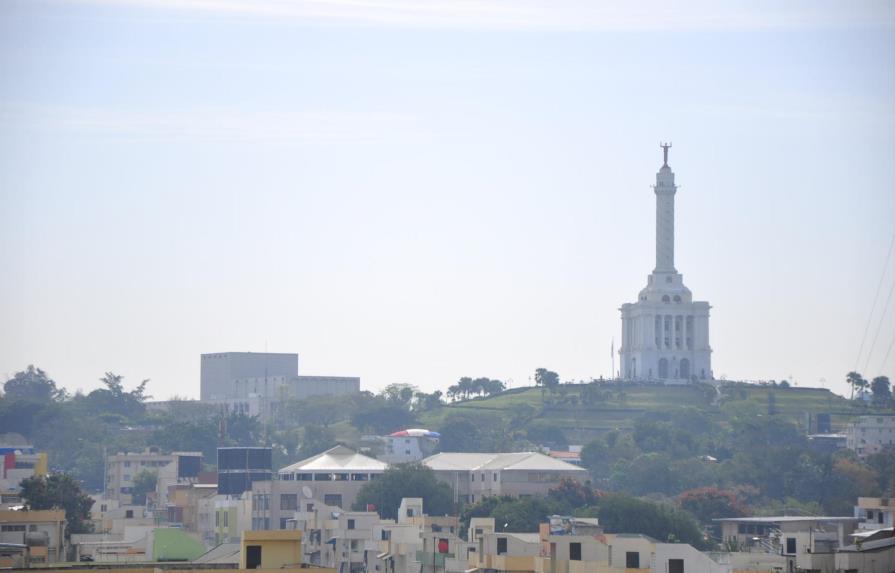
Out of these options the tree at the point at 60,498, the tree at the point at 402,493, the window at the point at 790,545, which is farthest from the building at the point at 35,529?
the tree at the point at 402,493

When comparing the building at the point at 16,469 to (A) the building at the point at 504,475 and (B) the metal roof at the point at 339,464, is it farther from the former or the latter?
(A) the building at the point at 504,475

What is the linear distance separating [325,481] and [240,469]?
6.25 m

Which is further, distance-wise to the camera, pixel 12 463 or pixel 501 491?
pixel 12 463

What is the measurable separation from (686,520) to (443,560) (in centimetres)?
3852

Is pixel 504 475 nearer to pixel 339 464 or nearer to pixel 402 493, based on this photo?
pixel 339 464

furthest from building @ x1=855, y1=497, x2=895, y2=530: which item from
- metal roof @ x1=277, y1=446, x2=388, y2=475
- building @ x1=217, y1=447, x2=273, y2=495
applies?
metal roof @ x1=277, y1=446, x2=388, y2=475

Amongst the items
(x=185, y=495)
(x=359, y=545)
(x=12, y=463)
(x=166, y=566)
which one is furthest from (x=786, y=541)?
(x=12, y=463)

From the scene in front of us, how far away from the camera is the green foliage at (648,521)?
120269 mm

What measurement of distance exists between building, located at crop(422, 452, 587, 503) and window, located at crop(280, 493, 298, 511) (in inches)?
464

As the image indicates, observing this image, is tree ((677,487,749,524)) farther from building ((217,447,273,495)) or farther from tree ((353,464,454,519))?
building ((217,447,273,495))

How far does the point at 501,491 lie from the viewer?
159000 mm

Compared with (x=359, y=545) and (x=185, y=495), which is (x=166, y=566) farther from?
(x=185, y=495)

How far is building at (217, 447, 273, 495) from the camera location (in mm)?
150625

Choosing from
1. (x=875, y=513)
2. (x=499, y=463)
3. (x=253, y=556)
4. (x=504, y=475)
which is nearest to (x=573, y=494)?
(x=504, y=475)
